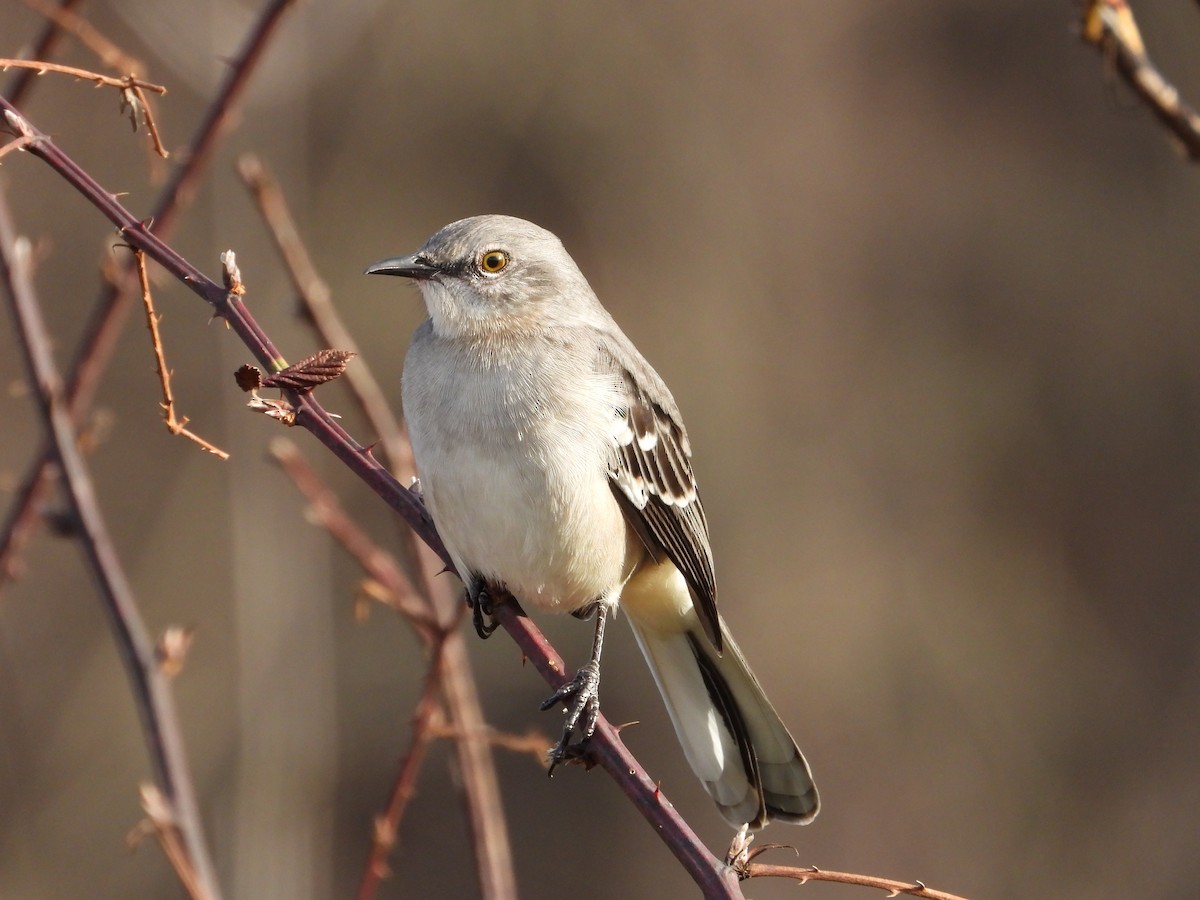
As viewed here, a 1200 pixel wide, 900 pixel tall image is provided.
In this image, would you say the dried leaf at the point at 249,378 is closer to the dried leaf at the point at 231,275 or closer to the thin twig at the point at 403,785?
the dried leaf at the point at 231,275

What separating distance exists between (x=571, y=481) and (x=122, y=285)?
1368mm

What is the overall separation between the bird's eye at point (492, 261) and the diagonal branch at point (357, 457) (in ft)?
4.45

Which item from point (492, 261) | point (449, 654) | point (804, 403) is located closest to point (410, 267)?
point (492, 261)

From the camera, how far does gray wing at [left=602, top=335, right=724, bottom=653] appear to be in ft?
13.3

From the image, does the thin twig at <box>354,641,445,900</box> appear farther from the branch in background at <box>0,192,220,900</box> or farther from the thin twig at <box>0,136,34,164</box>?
the thin twig at <box>0,136,34,164</box>

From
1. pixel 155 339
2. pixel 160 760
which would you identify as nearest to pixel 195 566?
pixel 160 760

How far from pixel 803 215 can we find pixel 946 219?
1.40 metres

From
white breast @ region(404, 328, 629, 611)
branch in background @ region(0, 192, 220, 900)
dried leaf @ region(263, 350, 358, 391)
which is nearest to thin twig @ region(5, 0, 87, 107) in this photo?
branch in background @ region(0, 192, 220, 900)

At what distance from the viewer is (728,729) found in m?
4.23

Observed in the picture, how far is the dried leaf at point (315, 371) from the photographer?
7.66 ft

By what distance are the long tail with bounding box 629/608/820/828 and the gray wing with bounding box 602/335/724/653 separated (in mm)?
167

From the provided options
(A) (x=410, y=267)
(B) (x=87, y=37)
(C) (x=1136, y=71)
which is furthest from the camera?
(A) (x=410, y=267)

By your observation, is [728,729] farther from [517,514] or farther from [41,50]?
[41,50]

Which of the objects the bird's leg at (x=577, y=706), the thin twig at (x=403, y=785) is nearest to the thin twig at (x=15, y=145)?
the thin twig at (x=403, y=785)
